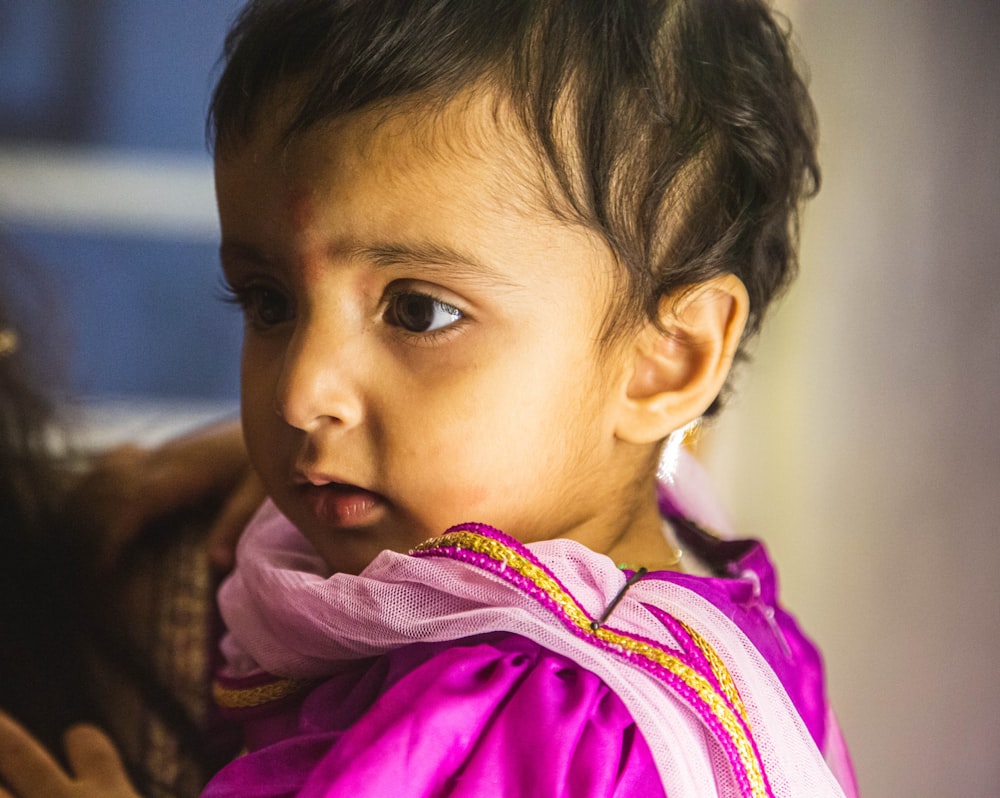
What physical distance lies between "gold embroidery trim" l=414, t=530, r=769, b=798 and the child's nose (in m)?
0.10

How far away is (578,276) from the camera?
620mm

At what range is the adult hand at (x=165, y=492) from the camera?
0.95m

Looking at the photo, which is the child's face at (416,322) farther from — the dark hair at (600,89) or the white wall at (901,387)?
the white wall at (901,387)

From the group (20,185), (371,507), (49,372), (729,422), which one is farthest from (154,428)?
(371,507)

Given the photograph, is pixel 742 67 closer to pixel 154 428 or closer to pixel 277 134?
pixel 277 134

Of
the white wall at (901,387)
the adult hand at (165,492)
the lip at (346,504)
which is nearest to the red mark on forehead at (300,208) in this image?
the lip at (346,504)

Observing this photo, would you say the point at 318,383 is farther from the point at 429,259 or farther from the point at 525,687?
the point at 525,687

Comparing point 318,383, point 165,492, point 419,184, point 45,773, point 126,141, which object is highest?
point 419,184

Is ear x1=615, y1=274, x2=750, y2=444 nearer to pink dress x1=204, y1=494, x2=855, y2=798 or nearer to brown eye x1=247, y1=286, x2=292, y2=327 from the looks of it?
pink dress x1=204, y1=494, x2=855, y2=798

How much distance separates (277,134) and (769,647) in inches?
17.2

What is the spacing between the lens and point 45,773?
77cm

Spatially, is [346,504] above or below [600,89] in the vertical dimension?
below

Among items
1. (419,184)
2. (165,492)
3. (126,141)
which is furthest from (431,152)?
(126,141)

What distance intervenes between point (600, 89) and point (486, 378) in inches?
7.2
